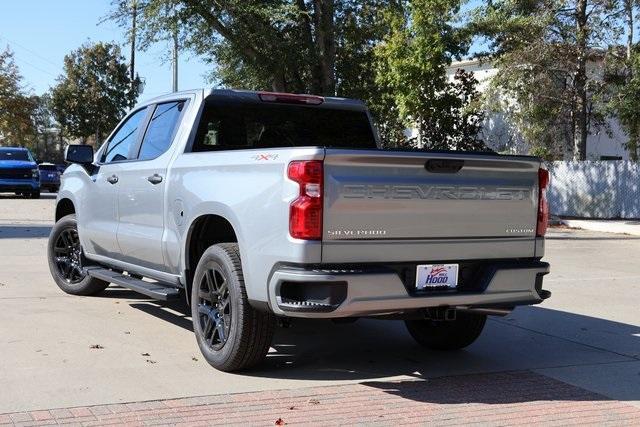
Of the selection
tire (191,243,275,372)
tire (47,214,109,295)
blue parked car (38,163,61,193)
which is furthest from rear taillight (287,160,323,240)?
blue parked car (38,163,61,193)

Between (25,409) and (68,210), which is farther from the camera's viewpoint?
(68,210)

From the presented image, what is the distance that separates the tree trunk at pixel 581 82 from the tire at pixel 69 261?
59.2ft

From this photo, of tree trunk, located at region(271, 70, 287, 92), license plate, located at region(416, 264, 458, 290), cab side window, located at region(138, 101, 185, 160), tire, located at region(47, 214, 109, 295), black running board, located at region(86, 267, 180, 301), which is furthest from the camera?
tree trunk, located at region(271, 70, 287, 92)

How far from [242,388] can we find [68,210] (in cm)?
470

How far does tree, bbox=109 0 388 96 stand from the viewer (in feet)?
67.5

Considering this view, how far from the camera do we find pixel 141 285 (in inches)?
263

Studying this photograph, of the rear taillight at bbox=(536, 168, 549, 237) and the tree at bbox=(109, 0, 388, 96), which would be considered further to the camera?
the tree at bbox=(109, 0, 388, 96)

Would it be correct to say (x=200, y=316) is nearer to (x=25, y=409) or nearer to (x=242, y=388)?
(x=242, y=388)

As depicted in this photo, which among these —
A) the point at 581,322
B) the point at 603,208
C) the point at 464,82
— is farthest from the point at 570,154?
the point at 581,322

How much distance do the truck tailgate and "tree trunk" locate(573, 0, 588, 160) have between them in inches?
733

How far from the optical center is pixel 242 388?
5.34 metres

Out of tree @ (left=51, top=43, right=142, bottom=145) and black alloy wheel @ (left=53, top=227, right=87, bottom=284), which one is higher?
tree @ (left=51, top=43, right=142, bottom=145)

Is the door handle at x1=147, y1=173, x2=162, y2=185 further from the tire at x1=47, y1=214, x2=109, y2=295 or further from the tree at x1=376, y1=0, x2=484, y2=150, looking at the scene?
the tree at x1=376, y1=0, x2=484, y2=150

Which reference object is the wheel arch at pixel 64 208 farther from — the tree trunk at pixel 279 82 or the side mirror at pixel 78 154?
the tree trunk at pixel 279 82
